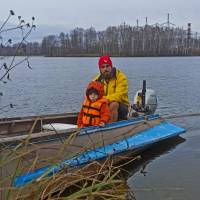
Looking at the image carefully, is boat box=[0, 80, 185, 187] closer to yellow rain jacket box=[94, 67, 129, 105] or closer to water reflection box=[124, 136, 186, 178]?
water reflection box=[124, 136, 186, 178]

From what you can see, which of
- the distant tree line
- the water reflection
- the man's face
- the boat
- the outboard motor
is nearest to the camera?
the boat

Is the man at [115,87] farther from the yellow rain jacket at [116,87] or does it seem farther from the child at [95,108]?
the child at [95,108]

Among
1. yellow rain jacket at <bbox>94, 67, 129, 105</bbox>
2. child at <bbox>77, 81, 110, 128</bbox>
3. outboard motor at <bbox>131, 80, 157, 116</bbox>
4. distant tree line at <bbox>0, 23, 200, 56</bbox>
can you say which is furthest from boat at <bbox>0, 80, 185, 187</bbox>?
distant tree line at <bbox>0, 23, 200, 56</bbox>

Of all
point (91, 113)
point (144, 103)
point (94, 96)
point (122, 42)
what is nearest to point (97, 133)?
point (91, 113)

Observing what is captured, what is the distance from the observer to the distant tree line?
115 metres

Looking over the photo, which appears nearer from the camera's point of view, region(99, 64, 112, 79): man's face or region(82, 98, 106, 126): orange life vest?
region(82, 98, 106, 126): orange life vest

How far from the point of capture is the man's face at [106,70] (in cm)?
871

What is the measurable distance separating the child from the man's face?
682 millimetres

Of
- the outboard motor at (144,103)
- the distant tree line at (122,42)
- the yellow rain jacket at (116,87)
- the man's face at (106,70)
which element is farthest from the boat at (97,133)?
the distant tree line at (122,42)

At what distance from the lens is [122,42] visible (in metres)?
116

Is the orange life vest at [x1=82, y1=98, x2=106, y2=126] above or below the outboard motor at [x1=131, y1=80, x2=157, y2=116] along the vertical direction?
above

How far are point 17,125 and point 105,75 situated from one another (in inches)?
75.5

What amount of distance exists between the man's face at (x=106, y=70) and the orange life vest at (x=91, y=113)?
0.90m

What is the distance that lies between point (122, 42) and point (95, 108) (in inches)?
4297
